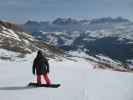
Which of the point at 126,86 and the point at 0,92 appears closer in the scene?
the point at 0,92

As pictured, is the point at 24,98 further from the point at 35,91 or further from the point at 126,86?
the point at 126,86

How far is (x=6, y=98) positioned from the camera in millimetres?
13727

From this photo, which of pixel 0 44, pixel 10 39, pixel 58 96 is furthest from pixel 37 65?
pixel 10 39

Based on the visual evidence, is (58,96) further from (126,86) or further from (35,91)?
(126,86)

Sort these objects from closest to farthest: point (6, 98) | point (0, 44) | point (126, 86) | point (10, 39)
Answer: point (6, 98) → point (126, 86) → point (0, 44) → point (10, 39)

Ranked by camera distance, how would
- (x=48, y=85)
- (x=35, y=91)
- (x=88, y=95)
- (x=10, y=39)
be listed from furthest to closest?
(x=10, y=39)
(x=48, y=85)
(x=35, y=91)
(x=88, y=95)

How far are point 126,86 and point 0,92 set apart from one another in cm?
815

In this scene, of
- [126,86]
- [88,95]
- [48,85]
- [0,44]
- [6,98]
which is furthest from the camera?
[0,44]

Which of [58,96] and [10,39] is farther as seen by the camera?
[10,39]

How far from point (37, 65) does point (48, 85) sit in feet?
4.47

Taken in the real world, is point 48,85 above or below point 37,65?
below

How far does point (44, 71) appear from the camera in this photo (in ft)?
58.3

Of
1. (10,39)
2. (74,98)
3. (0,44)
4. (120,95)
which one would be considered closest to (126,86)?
(120,95)

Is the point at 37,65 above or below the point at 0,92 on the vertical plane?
above
